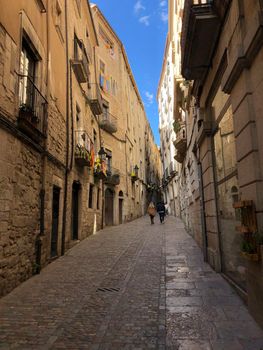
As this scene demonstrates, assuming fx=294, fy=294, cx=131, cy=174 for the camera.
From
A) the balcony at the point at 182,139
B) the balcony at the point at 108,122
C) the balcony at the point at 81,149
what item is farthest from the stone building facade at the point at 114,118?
the balcony at the point at 81,149

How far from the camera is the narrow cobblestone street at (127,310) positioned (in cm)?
349

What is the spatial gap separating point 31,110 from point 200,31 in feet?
13.1

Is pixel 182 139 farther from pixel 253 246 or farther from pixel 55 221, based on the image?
pixel 253 246

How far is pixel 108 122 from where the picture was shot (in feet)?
64.0

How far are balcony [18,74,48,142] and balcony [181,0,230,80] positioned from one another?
3.53 m

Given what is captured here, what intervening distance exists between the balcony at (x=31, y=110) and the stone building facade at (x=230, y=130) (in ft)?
12.0

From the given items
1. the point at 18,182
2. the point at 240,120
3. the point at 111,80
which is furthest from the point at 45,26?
the point at 111,80

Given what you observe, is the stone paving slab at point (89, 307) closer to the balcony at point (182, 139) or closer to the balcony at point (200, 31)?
the balcony at point (200, 31)

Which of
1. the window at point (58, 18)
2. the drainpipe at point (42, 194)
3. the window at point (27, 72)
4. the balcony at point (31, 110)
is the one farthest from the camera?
the window at point (58, 18)

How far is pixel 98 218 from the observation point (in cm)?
1606

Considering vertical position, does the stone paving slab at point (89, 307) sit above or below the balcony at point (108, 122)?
below

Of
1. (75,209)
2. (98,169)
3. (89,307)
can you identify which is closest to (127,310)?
(89,307)

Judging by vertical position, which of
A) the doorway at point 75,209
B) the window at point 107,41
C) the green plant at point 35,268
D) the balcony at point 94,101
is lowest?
the green plant at point 35,268

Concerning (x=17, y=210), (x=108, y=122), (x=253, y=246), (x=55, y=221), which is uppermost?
(x=108, y=122)
